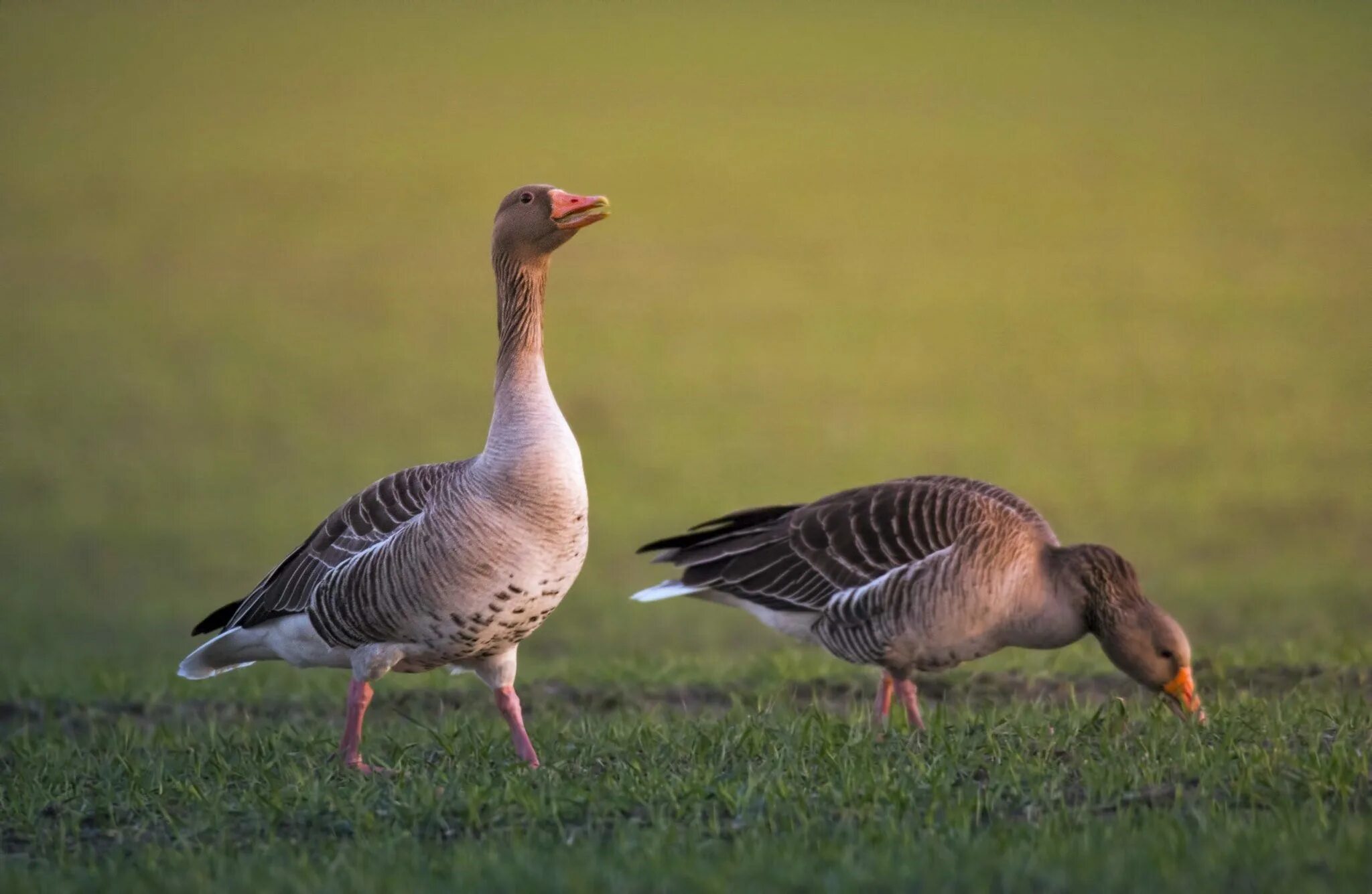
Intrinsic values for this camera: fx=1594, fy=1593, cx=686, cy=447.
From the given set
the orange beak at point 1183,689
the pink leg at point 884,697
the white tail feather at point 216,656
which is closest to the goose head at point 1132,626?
the orange beak at point 1183,689

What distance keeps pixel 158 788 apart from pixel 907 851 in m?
3.21

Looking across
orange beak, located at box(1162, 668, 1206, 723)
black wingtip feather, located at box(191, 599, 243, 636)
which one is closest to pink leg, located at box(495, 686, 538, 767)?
black wingtip feather, located at box(191, 599, 243, 636)

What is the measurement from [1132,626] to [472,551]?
360cm

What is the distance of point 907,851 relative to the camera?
17.8ft

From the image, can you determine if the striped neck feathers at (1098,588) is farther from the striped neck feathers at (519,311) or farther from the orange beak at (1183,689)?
the striped neck feathers at (519,311)

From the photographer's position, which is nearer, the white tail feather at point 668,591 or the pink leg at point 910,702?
the pink leg at point 910,702

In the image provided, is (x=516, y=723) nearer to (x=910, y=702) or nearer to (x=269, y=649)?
(x=269, y=649)

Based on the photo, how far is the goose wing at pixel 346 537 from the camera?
7.68 meters

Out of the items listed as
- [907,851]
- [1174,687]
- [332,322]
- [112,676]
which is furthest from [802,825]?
[332,322]

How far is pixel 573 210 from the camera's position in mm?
7840

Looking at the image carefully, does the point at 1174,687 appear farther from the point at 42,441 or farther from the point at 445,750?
the point at 42,441

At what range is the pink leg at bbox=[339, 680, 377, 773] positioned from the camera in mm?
7129

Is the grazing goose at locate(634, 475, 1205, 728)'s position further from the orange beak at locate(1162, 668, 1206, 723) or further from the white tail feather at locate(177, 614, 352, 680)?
the white tail feather at locate(177, 614, 352, 680)

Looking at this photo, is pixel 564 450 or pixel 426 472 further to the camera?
pixel 426 472
